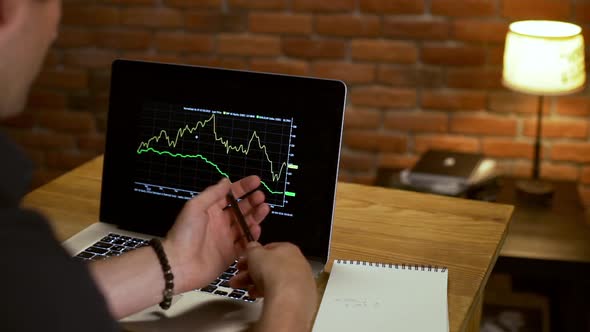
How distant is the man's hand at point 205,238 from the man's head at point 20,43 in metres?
0.41

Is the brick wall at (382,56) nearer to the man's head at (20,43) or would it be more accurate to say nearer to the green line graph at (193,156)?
the green line graph at (193,156)

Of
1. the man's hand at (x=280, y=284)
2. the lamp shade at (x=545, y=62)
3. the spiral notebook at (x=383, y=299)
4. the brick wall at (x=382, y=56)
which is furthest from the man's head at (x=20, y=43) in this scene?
the brick wall at (x=382, y=56)

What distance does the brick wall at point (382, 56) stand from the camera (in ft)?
8.77

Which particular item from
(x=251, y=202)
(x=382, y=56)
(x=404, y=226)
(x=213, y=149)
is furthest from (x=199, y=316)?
(x=382, y=56)

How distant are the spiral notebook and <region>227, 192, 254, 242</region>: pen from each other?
129mm

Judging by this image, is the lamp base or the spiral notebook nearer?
the spiral notebook

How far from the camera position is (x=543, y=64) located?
2.35 m

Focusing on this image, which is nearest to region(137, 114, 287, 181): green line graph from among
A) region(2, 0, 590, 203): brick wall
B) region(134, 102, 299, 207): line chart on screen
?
region(134, 102, 299, 207): line chart on screen

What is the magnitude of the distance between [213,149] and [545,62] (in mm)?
1296

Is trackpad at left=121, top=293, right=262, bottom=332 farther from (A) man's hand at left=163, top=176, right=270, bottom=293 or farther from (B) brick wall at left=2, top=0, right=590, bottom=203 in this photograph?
(B) brick wall at left=2, top=0, right=590, bottom=203

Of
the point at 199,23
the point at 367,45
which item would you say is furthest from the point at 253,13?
the point at 367,45

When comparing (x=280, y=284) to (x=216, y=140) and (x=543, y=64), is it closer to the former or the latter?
(x=216, y=140)

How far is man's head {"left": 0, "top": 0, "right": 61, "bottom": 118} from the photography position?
730mm

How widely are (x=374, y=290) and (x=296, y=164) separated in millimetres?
234
